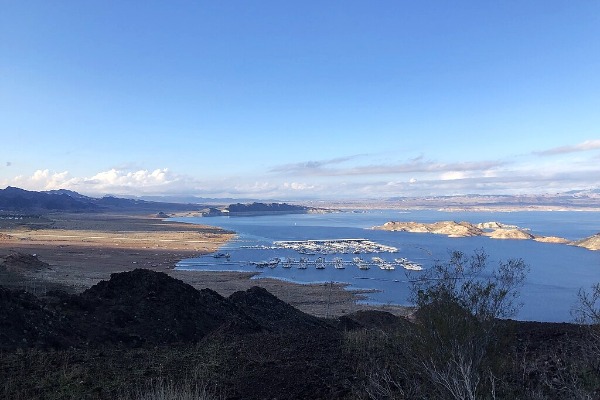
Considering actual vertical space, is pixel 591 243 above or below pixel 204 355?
below

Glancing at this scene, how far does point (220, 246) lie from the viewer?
72812 mm

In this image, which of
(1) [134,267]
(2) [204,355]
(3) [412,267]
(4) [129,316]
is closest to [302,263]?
(3) [412,267]

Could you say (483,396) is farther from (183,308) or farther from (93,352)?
(183,308)

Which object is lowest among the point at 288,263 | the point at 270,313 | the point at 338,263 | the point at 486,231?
the point at 338,263

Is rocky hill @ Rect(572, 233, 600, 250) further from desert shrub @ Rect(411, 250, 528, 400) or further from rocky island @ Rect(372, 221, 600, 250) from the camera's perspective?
desert shrub @ Rect(411, 250, 528, 400)

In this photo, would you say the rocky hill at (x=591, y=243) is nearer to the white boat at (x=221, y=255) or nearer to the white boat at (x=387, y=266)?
the white boat at (x=387, y=266)

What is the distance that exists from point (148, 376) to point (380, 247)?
65.5 m

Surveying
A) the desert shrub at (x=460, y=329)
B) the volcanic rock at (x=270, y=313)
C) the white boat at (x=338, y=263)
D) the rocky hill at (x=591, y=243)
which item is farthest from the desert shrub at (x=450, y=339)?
the rocky hill at (x=591, y=243)

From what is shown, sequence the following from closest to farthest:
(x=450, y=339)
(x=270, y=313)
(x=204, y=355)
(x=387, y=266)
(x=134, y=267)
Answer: (x=450, y=339), (x=204, y=355), (x=270, y=313), (x=134, y=267), (x=387, y=266)

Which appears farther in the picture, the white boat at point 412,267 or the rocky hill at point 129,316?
the white boat at point 412,267

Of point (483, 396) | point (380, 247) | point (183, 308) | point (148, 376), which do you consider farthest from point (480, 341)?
point (380, 247)

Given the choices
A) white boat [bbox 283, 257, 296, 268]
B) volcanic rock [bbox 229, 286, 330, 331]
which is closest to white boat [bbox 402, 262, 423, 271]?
white boat [bbox 283, 257, 296, 268]

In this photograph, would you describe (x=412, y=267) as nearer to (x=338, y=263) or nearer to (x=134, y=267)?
(x=338, y=263)

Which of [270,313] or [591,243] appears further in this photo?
[591,243]
